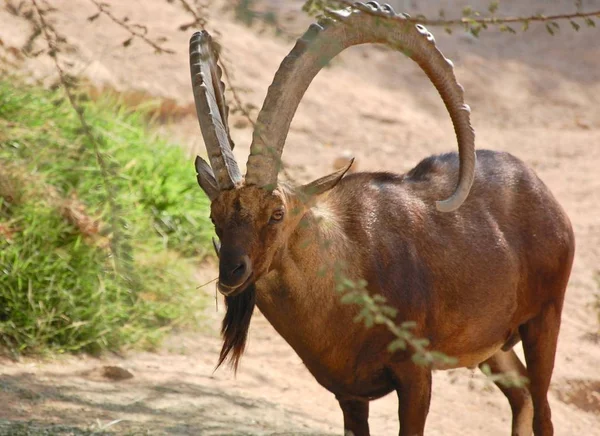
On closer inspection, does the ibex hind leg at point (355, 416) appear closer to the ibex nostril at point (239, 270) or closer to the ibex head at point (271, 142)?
the ibex head at point (271, 142)

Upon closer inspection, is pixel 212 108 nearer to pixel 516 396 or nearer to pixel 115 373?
pixel 115 373

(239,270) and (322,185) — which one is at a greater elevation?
(322,185)

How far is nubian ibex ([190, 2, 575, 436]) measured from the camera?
4.51 metres

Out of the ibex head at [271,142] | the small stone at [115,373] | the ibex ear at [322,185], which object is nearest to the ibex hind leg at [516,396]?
the ibex head at [271,142]

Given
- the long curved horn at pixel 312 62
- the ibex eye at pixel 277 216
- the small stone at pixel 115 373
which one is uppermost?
the long curved horn at pixel 312 62

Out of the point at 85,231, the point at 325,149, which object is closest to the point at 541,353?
the point at 85,231

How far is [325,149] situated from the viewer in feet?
37.6

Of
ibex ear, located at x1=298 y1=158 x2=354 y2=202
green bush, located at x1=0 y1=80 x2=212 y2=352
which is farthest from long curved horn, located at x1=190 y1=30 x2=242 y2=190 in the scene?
green bush, located at x1=0 y1=80 x2=212 y2=352

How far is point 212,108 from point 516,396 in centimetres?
282

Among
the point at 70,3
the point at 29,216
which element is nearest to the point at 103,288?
the point at 29,216

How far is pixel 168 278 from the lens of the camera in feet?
25.7

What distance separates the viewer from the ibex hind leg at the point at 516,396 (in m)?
6.33

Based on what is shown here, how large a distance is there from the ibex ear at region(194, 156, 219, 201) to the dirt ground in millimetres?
747

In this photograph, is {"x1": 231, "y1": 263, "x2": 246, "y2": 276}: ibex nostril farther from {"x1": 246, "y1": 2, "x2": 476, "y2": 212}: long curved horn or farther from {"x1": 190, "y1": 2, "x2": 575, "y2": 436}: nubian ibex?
{"x1": 246, "y1": 2, "x2": 476, "y2": 212}: long curved horn
